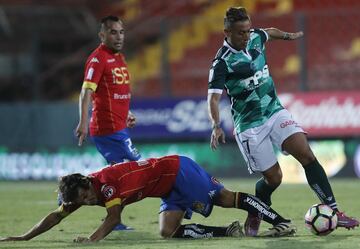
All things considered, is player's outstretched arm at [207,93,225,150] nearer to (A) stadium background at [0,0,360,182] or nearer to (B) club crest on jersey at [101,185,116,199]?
(B) club crest on jersey at [101,185,116,199]

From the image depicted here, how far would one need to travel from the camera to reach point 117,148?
1012 cm

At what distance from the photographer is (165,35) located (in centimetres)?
1903

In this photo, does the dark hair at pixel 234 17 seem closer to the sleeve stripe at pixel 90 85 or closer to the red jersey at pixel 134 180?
the red jersey at pixel 134 180

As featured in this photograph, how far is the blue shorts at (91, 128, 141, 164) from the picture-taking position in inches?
397

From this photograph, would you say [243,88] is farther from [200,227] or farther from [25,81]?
[25,81]

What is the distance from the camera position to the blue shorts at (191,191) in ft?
28.7

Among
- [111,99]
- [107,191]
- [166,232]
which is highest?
[111,99]

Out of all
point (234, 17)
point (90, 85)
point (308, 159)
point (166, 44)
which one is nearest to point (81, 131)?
point (90, 85)

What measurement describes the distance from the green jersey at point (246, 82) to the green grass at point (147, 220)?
3.57 ft

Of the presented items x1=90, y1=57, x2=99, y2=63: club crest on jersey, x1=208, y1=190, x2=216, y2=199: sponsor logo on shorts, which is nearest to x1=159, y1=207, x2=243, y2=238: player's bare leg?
x1=208, y1=190, x2=216, y2=199: sponsor logo on shorts

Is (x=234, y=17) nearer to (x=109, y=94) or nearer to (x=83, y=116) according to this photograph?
(x=83, y=116)

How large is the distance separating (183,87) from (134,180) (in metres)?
10.4

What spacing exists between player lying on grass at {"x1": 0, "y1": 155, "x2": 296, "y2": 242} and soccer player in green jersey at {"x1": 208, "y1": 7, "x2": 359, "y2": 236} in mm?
188

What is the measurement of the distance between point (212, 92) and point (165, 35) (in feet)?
34.0
